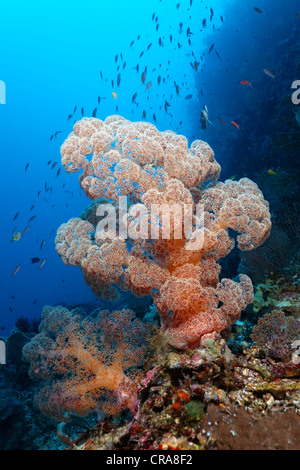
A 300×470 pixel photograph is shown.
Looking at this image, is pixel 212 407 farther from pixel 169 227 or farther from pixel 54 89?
pixel 54 89

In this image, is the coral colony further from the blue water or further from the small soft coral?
the blue water

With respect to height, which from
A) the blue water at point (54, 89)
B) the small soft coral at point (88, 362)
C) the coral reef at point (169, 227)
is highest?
the blue water at point (54, 89)

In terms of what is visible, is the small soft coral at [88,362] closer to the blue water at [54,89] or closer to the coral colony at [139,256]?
the coral colony at [139,256]

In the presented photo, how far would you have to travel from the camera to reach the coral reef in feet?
11.6

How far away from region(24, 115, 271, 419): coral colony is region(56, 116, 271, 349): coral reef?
1 centimetres

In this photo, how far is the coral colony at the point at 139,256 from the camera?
3.43 metres

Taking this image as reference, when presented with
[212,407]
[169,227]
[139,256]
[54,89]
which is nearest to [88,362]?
[139,256]

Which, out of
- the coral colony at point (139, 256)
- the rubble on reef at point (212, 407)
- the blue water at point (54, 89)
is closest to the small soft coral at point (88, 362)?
the coral colony at point (139, 256)

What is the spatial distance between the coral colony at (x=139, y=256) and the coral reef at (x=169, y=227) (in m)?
0.01

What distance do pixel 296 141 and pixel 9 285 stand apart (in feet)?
252

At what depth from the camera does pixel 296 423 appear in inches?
91.7

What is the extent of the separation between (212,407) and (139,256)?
2076mm

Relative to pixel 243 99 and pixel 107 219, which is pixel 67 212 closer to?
pixel 243 99

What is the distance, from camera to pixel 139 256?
12.6ft
